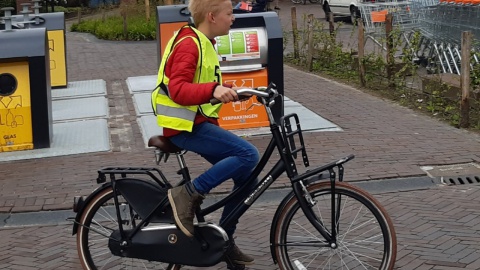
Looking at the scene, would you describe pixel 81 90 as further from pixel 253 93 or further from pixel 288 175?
pixel 253 93

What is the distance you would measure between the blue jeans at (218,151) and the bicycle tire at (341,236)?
1.10 feet

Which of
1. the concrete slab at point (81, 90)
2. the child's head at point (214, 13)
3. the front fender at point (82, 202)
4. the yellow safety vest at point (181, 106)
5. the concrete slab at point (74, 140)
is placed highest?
the child's head at point (214, 13)

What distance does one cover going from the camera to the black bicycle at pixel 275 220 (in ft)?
14.3

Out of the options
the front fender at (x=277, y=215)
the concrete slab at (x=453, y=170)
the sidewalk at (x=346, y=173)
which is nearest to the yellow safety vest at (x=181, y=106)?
the front fender at (x=277, y=215)

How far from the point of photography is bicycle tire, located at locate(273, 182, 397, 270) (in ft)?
14.3

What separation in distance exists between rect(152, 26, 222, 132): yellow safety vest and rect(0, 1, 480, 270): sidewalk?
124 cm

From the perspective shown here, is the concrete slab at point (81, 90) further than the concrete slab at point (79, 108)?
Yes

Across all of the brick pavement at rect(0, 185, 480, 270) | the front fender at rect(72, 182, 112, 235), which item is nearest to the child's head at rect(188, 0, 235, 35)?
the front fender at rect(72, 182, 112, 235)

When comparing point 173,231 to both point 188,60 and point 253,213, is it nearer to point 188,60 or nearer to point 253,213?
point 188,60

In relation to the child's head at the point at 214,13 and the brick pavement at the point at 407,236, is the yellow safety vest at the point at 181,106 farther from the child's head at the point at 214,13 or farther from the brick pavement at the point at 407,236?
the brick pavement at the point at 407,236

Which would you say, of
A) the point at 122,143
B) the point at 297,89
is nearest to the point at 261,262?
the point at 122,143

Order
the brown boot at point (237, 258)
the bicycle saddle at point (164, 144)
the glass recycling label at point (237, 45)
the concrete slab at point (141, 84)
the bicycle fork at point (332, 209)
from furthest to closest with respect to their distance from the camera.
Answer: the concrete slab at point (141, 84) → the glass recycling label at point (237, 45) → the brown boot at point (237, 258) → the bicycle saddle at point (164, 144) → the bicycle fork at point (332, 209)

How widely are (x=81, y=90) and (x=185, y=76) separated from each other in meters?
8.50

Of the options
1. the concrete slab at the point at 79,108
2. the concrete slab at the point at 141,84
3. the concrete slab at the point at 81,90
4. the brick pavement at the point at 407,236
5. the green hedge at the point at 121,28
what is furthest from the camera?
the green hedge at the point at 121,28
